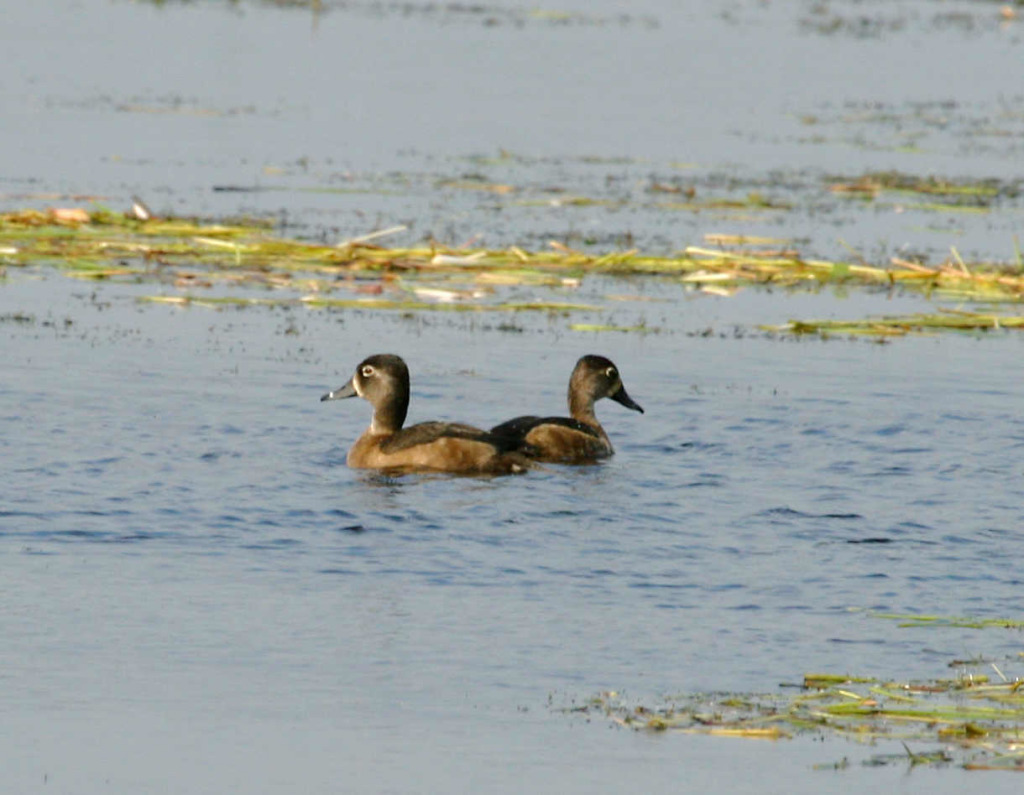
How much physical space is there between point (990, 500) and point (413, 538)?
379 cm

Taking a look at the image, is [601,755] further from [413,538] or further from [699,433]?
[699,433]

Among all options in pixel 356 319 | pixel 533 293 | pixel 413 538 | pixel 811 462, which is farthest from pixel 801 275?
pixel 413 538

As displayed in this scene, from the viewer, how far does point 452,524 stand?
11789mm

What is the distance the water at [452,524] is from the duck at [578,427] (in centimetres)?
20

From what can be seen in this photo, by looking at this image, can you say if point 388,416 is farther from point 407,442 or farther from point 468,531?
point 468,531

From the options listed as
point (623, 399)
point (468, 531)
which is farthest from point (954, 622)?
point (623, 399)

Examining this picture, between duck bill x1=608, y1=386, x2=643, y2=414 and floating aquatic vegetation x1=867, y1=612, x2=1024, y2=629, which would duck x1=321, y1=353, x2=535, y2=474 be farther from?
floating aquatic vegetation x1=867, y1=612, x2=1024, y2=629

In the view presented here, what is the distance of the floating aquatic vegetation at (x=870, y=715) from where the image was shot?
25.9ft

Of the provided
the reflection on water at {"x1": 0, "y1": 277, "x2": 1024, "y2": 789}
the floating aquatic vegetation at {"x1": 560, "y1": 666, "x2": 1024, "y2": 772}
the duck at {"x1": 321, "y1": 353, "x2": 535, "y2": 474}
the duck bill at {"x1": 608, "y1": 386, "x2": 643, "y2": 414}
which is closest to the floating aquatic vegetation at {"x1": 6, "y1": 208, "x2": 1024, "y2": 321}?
the reflection on water at {"x1": 0, "y1": 277, "x2": 1024, "y2": 789}

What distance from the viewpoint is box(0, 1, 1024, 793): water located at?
26.1 feet

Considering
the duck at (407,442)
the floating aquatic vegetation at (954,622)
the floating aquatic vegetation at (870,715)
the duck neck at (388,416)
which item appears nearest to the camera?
the floating aquatic vegetation at (870,715)

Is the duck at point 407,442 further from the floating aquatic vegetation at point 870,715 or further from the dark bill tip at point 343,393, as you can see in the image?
the floating aquatic vegetation at point 870,715

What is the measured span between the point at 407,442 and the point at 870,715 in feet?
19.4

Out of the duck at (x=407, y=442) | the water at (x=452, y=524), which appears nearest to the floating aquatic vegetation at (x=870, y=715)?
the water at (x=452, y=524)
